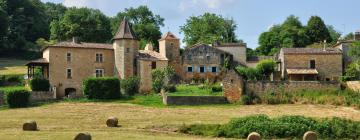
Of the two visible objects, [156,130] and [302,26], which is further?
[302,26]

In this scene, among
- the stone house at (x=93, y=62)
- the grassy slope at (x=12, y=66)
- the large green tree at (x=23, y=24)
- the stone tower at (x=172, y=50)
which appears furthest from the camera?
the large green tree at (x=23, y=24)

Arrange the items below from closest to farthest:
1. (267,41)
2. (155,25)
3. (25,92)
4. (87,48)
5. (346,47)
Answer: (25,92) → (87,48) → (346,47) → (267,41) → (155,25)

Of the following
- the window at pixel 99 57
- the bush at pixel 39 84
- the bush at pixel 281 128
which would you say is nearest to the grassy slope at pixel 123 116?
the bush at pixel 281 128

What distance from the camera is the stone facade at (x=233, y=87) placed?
6122 centimetres

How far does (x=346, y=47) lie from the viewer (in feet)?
242

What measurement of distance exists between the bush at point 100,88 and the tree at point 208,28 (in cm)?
3898

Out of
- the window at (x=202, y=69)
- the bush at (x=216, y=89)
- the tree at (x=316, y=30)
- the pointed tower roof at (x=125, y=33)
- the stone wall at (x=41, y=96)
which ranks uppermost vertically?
the tree at (x=316, y=30)

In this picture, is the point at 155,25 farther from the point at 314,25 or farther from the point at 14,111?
the point at 14,111

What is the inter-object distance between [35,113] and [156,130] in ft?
51.4

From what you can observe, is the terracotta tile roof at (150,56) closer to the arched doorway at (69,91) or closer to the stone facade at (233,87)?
the arched doorway at (69,91)

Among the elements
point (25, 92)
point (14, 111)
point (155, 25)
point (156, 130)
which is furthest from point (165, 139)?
point (155, 25)

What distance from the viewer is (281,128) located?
35469 mm

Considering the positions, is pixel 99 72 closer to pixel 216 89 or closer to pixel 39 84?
pixel 39 84

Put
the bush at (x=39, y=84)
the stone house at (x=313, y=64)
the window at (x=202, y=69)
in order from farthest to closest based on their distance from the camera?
the window at (x=202, y=69)
the stone house at (x=313, y=64)
the bush at (x=39, y=84)
